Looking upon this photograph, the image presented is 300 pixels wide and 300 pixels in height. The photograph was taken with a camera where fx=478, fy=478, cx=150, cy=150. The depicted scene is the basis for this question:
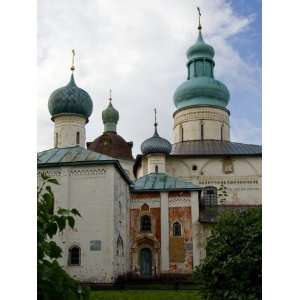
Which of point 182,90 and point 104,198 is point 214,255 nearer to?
point 104,198

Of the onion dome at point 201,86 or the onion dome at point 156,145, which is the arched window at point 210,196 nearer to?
the onion dome at point 156,145

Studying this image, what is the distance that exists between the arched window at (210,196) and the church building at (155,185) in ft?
0.15

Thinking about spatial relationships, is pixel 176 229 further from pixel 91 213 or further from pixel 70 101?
pixel 70 101

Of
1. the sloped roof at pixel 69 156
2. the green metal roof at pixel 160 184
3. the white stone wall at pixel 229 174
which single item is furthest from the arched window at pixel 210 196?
the sloped roof at pixel 69 156

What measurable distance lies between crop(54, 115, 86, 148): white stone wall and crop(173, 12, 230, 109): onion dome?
7.78m

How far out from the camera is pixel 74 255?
15164mm

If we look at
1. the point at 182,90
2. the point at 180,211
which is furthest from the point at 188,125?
the point at 180,211

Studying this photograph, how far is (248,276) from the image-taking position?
5391 millimetres

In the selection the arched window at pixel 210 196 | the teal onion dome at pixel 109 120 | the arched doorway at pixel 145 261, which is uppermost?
the teal onion dome at pixel 109 120

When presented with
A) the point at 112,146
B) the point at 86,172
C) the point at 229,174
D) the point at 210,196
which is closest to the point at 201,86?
the point at 229,174

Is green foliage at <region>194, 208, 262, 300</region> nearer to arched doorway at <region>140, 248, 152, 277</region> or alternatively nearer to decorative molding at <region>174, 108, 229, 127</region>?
arched doorway at <region>140, 248, 152, 277</region>

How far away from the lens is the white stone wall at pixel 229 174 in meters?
21.1

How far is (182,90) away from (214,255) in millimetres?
19464

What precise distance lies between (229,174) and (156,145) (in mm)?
3580
